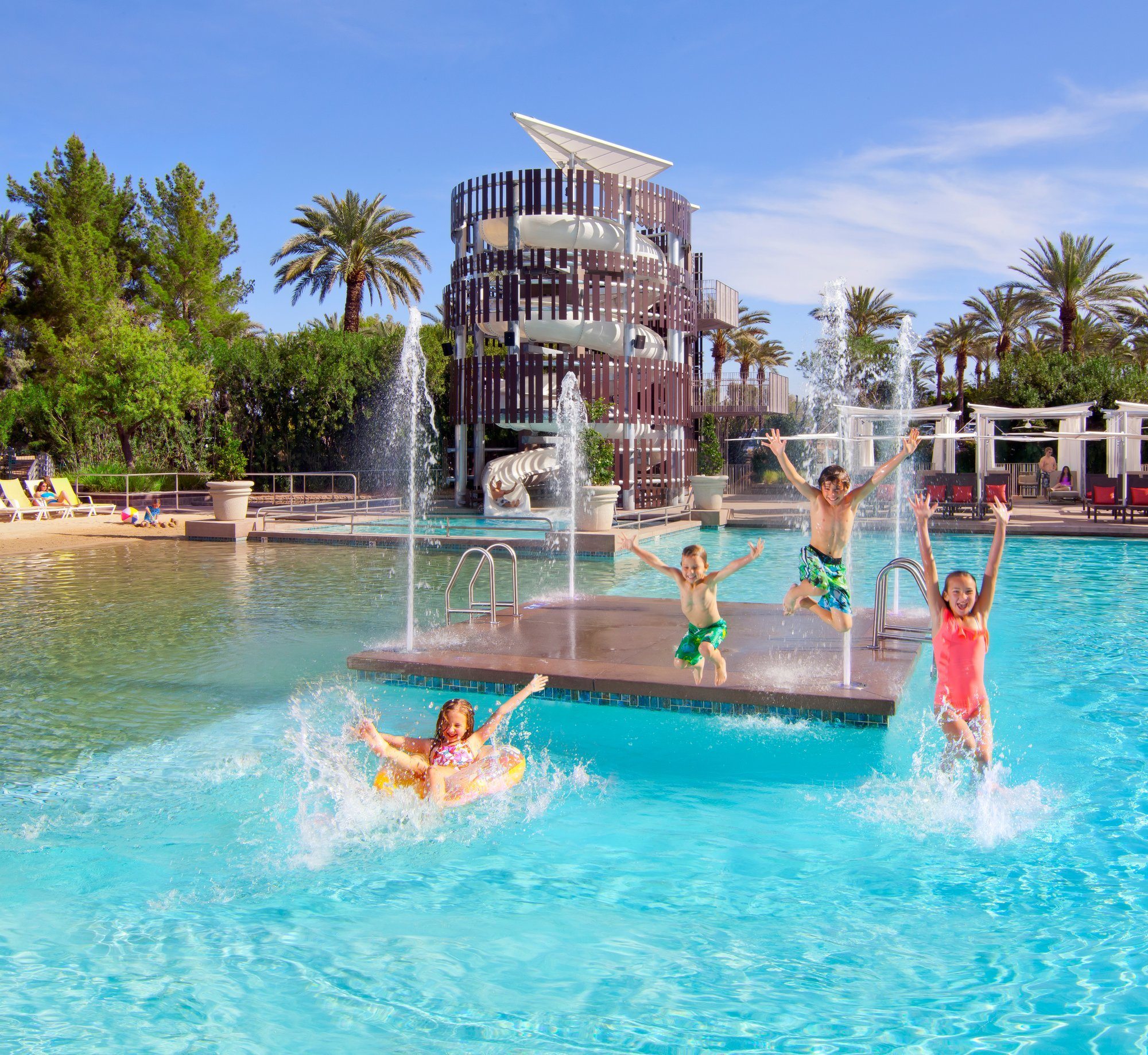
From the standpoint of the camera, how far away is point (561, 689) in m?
7.58

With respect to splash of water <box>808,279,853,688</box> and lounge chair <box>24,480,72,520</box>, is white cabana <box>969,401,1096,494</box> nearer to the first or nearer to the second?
splash of water <box>808,279,853,688</box>

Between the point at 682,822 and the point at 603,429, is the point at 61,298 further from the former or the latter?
the point at 682,822

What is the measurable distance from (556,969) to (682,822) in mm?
1601

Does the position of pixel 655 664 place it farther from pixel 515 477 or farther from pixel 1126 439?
pixel 1126 439

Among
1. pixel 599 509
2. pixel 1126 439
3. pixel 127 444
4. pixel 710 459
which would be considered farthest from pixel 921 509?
pixel 127 444

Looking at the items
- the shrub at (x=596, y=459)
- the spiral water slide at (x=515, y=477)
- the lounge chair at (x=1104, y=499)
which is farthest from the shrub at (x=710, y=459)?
the lounge chair at (x=1104, y=499)

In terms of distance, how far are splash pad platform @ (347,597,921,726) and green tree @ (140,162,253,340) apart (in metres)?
35.4

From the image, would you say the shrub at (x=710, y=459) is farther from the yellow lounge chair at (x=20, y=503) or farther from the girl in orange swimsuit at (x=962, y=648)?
the girl in orange swimsuit at (x=962, y=648)

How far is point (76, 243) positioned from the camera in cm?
3841

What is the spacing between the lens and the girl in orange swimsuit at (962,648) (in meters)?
5.24

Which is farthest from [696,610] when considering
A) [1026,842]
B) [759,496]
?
[759,496]

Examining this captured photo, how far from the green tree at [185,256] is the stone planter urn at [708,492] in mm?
25264

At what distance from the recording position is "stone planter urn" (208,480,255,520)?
2120cm

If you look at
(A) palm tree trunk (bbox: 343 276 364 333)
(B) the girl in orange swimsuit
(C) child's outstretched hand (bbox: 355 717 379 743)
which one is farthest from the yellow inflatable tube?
(A) palm tree trunk (bbox: 343 276 364 333)
